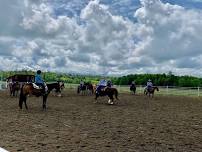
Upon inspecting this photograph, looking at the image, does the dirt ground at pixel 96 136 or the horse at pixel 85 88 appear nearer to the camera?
the dirt ground at pixel 96 136

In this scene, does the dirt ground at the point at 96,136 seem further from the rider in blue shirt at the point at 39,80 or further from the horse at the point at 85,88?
the horse at the point at 85,88

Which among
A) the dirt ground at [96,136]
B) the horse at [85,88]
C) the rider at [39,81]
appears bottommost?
the dirt ground at [96,136]

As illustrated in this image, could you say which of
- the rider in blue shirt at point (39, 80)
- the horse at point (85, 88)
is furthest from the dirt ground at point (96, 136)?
the horse at point (85, 88)

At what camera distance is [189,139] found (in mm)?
11484

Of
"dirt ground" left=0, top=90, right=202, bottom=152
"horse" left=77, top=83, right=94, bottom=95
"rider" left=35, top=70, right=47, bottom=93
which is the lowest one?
"dirt ground" left=0, top=90, right=202, bottom=152

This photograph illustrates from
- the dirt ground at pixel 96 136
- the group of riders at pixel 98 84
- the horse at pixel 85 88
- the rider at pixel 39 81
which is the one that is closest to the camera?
the dirt ground at pixel 96 136

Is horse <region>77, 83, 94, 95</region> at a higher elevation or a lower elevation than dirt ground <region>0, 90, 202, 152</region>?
higher

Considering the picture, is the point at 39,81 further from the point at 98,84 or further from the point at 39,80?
the point at 98,84

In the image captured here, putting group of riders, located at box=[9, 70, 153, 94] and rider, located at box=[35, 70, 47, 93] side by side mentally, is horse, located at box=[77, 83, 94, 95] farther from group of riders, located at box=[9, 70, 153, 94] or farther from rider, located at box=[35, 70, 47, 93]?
rider, located at box=[35, 70, 47, 93]

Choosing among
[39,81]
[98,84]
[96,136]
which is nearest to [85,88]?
[98,84]

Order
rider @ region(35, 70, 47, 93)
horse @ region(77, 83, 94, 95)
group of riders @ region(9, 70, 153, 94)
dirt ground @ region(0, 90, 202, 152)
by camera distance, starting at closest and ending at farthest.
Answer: dirt ground @ region(0, 90, 202, 152)
rider @ region(35, 70, 47, 93)
group of riders @ region(9, 70, 153, 94)
horse @ region(77, 83, 94, 95)

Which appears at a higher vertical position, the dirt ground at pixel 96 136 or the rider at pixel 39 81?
the rider at pixel 39 81

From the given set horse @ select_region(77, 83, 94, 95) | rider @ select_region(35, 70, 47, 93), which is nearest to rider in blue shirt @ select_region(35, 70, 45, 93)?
rider @ select_region(35, 70, 47, 93)

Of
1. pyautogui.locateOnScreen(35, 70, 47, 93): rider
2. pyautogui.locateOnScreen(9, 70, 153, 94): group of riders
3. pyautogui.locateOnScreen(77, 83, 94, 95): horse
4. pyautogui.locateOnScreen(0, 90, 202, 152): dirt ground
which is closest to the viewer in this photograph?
pyautogui.locateOnScreen(0, 90, 202, 152): dirt ground
